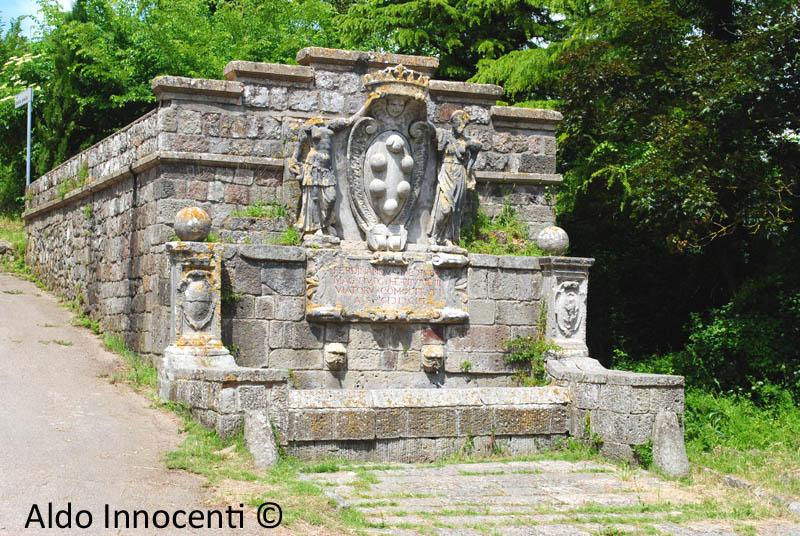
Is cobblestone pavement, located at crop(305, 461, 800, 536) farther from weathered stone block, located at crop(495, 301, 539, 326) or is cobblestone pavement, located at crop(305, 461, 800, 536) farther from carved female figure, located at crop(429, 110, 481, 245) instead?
carved female figure, located at crop(429, 110, 481, 245)

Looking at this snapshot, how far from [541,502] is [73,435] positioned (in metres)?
3.90

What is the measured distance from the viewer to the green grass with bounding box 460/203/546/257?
12.9m

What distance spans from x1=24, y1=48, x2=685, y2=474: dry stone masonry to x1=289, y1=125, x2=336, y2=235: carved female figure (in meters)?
0.02

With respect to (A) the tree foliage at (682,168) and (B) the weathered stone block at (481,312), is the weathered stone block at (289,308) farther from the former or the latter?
(A) the tree foliage at (682,168)

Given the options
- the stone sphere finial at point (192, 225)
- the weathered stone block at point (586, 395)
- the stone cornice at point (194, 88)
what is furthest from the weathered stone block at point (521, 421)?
the stone cornice at point (194, 88)

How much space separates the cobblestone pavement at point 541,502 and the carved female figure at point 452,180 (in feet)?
10.7

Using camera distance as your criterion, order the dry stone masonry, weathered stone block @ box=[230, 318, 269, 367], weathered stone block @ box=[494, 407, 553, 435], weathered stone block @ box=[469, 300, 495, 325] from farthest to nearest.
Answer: weathered stone block @ box=[469, 300, 495, 325] < weathered stone block @ box=[230, 318, 269, 367] < the dry stone masonry < weathered stone block @ box=[494, 407, 553, 435]

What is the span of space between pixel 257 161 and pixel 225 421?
3703 millimetres

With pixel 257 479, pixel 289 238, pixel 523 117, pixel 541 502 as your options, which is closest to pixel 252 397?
pixel 257 479

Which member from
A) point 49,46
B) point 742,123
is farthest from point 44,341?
point 49,46

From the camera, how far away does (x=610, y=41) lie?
1577 centimetres

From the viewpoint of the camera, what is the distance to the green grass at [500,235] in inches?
506

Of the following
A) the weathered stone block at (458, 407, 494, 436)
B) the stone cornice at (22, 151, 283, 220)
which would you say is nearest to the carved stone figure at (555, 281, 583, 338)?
the weathered stone block at (458, 407, 494, 436)

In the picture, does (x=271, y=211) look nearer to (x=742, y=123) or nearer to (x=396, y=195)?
(x=396, y=195)
